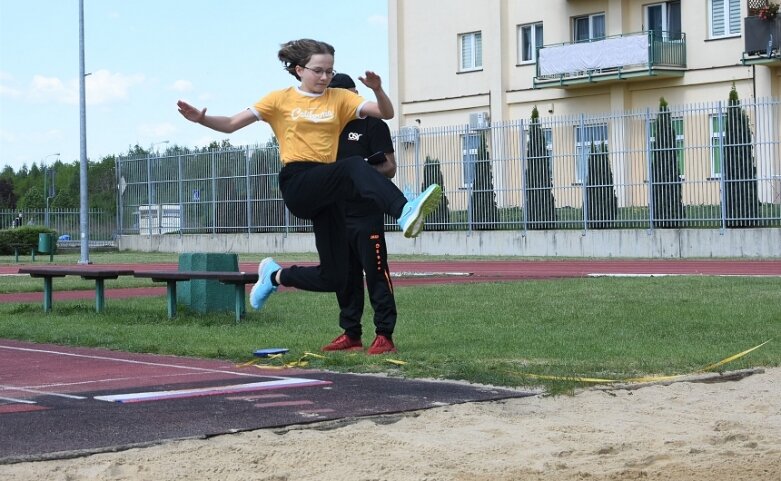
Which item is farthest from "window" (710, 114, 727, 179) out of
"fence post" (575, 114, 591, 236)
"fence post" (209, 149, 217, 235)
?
"fence post" (209, 149, 217, 235)

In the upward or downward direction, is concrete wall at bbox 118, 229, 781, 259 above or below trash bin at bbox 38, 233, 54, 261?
below

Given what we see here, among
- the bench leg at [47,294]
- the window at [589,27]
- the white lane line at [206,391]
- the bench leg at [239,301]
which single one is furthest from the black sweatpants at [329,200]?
the window at [589,27]

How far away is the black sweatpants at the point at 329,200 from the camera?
813cm

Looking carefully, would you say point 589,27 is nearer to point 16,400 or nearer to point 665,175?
point 665,175

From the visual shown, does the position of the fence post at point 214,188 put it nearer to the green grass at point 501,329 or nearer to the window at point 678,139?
the window at point 678,139

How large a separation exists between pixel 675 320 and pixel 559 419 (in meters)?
5.48

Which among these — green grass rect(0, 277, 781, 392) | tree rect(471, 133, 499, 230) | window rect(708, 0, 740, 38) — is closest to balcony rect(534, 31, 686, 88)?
window rect(708, 0, 740, 38)

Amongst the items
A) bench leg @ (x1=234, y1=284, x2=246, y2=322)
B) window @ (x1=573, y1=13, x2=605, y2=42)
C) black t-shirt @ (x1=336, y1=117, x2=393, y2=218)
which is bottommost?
bench leg @ (x1=234, y1=284, x2=246, y2=322)

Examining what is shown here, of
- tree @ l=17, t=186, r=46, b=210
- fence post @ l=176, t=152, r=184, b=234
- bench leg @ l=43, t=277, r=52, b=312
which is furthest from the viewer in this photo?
tree @ l=17, t=186, r=46, b=210

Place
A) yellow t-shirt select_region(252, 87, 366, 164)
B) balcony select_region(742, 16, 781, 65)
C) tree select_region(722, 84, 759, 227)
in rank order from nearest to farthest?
yellow t-shirt select_region(252, 87, 366, 164), tree select_region(722, 84, 759, 227), balcony select_region(742, 16, 781, 65)

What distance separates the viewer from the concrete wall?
26.3 metres

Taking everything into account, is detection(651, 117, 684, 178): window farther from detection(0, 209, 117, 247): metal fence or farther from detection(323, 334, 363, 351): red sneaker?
detection(0, 209, 117, 247): metal fence

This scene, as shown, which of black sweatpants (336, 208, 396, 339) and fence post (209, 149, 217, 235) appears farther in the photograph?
fence post (209, 149, 217, 235)

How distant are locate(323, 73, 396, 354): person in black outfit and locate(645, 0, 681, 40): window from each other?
30.0 metres
